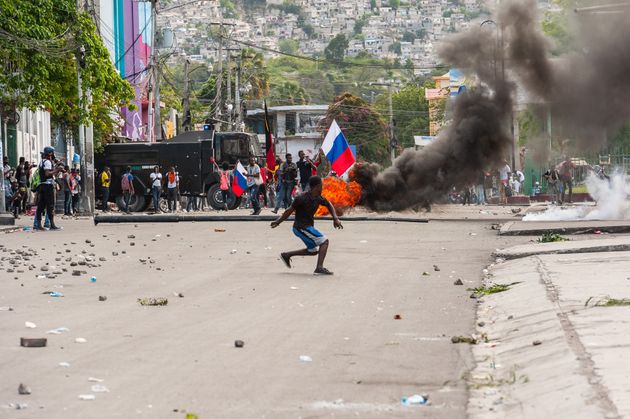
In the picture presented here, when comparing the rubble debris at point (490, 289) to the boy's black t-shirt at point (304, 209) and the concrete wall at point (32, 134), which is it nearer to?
the boy's black t-shirt at point (304, 209)

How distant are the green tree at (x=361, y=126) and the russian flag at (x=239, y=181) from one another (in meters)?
51.1

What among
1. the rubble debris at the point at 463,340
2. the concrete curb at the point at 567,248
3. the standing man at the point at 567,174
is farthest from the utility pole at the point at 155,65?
the rubble debris at the point at 463,340

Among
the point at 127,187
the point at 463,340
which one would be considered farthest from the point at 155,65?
the point at 463,340

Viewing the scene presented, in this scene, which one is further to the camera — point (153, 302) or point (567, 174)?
point (567, 174)

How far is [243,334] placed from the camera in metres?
10.5

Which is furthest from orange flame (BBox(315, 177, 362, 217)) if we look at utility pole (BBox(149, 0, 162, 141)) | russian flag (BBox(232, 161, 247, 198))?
utility pole (BBox(149, 0, 162, 141))

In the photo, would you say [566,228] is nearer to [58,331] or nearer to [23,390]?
[58,331]

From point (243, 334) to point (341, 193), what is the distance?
75.7 ft

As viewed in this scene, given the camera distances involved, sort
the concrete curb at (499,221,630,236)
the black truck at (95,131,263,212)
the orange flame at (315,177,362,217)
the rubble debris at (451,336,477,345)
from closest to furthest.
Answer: the rubble debris at (451,336,477,345) → the concrete curb at (499,221,630,236) → the orange flame at (315,177,362,217) → the black truck at (95,131,263,212)

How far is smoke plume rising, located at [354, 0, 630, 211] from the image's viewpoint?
32.3 metres

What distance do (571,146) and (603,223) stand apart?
29.8ft

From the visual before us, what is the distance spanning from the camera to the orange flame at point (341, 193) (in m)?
33.3

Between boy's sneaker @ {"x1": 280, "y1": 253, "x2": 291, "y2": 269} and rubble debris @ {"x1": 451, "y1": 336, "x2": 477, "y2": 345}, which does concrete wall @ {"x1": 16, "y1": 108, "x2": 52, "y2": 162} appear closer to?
boy's sneaker @ {"x1": 280, "y1": 253, "x2": 291, "y2": 269}

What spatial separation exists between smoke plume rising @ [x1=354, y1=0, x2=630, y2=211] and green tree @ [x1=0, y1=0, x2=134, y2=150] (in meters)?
8.33
